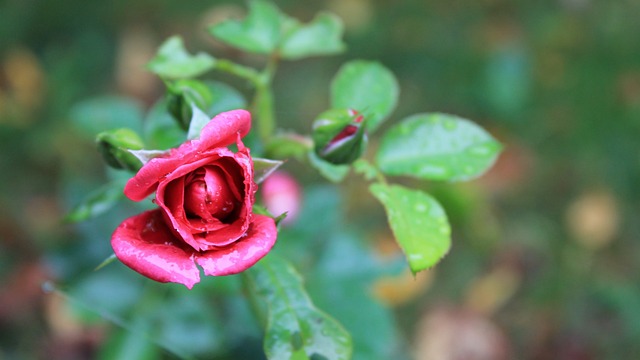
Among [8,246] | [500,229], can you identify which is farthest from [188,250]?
[500,229]

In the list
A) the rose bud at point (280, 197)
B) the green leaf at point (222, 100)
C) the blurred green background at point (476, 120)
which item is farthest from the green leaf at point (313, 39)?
the blurred green background at point (476, 120)

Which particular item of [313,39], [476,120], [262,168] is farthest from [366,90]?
[476,120]

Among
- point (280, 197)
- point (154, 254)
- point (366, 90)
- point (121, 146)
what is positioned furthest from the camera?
point (280, 197)

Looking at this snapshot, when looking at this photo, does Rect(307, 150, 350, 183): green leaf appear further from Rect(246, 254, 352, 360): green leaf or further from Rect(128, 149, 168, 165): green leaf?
Rect(128, 149, 168, 165): green leaf

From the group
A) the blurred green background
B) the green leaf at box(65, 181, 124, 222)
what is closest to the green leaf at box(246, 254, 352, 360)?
the green leaf at box(65, 181, 124, 222)

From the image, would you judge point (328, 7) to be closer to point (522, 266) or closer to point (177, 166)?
point (522, 266)

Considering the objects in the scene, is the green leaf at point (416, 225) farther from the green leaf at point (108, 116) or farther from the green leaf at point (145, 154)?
the green leaf at point (108, 116)

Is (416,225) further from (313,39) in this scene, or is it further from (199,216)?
(313,39)
